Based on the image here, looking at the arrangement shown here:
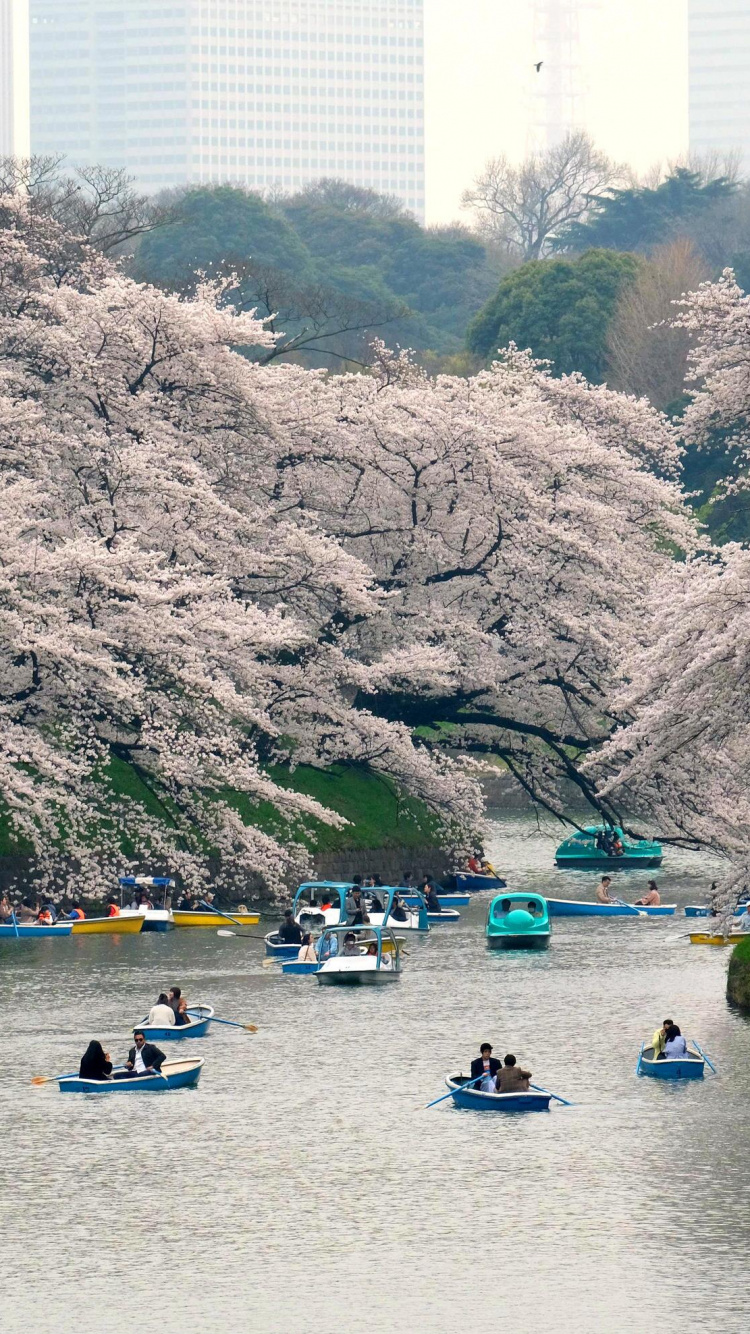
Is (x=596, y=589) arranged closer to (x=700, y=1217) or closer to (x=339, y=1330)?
(x=700, y=1217)

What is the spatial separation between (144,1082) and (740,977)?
1448 centimetres

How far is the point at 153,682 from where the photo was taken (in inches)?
2275

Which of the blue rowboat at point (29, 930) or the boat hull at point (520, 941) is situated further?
the boat hull at point (520, 941)

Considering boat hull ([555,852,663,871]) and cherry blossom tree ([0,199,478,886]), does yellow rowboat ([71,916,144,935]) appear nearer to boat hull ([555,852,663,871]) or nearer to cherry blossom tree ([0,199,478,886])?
cherry blossom tree ([0,199,478,886])

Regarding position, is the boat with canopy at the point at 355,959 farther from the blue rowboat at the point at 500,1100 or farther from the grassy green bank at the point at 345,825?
the blue rowboat at the point at 500,1100

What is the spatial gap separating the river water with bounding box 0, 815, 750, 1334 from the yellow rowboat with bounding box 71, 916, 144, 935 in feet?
14.0

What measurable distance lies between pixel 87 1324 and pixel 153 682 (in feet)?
116

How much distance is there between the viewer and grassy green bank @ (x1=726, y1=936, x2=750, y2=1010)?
144 ft

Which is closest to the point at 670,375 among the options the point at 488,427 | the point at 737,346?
the point at 488,427

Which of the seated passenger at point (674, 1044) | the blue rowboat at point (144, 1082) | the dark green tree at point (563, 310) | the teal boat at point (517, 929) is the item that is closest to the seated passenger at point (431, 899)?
the teal boat at point (517, 929)

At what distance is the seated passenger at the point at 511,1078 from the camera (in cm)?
3425

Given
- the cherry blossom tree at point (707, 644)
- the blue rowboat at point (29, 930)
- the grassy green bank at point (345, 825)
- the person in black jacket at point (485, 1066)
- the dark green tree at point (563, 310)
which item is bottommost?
the person in black jacket at point (485, 1066)

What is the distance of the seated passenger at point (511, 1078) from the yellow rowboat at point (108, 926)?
22054 millimetres

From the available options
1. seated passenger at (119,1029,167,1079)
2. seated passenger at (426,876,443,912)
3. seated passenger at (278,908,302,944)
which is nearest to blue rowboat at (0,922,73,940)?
seated passenger at (278,908,302,944)
